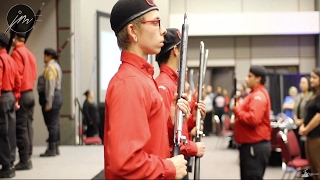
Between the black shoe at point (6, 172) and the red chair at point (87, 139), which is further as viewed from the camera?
the red chair at point (87, 139)

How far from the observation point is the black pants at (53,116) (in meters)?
2.42

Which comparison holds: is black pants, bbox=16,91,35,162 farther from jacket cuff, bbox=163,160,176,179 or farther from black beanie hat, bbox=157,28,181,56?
jacket cuff, bbox=163,160,176,179

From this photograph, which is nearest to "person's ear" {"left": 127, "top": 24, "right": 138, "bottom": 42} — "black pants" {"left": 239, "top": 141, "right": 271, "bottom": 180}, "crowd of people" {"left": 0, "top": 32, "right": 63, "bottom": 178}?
"crowd of people" {"left": 0, "top": 32, "right": 63, "bottom": 178}

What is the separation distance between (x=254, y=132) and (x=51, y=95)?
7.64ft

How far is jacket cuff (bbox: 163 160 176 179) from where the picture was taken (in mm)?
1353

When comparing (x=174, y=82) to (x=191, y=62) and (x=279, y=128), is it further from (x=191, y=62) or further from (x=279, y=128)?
(x=279, y=128)

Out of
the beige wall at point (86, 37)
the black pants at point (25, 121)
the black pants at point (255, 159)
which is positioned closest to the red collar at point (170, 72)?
the beige wall at point (86, 37)

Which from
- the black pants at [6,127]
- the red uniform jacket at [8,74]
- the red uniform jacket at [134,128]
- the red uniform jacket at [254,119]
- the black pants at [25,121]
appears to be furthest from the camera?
the red uniform jacket at [254,119]

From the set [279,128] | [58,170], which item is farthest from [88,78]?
[279,128]

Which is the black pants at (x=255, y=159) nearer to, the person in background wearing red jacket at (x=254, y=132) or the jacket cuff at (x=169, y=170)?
the person in background wearing red jacket at (x=254, y=132)

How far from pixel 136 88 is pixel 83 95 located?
101 centimetres

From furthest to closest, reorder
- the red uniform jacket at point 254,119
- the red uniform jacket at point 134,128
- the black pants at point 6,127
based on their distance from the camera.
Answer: the red uniform jacket at point 254,119 → the black pants at point 6,127 → the red uniform jacket at point 134,128

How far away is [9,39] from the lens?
5.64 ft

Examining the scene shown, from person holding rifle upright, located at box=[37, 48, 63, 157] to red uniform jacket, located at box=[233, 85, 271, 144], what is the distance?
2.17 metres
